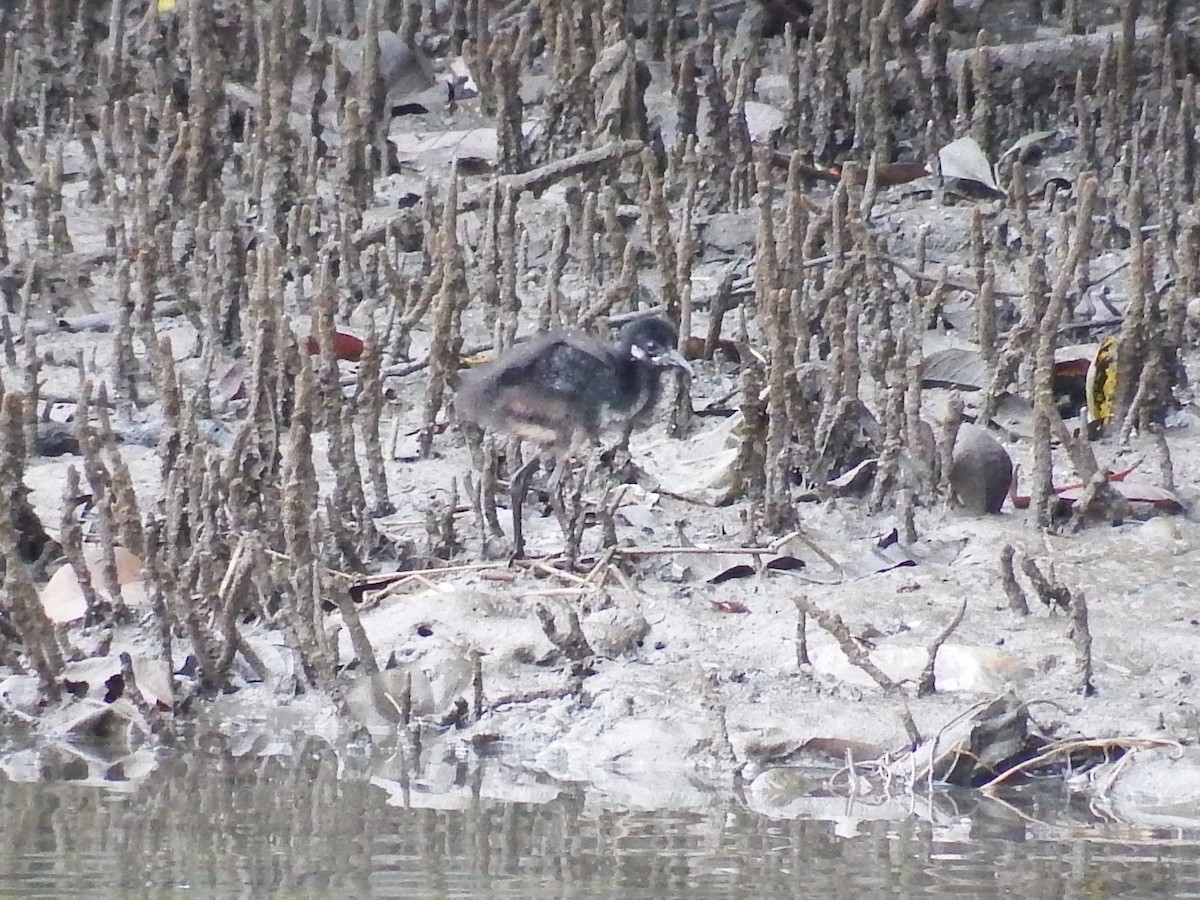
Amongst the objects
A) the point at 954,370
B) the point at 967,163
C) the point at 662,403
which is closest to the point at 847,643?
the point at 662,403

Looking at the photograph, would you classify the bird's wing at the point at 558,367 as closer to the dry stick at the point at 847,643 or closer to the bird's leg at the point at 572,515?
the bird's leg at the point at 572,515

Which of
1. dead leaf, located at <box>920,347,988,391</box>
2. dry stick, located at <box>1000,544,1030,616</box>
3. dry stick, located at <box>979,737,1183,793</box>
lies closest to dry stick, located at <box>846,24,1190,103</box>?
dead leaf, located at <box>920,347,988,391</box>

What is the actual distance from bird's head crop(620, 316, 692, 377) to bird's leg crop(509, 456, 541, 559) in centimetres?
36

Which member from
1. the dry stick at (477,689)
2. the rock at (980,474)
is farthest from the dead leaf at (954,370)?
the dry stick at (477,689)

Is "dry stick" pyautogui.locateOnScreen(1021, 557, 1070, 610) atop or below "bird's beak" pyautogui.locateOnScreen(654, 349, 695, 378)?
below

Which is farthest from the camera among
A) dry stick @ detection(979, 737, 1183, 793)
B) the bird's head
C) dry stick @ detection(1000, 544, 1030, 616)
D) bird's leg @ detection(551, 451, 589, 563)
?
the bird's head

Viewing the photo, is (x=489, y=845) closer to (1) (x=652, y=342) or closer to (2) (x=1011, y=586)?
(2) (x=1011, y=586)

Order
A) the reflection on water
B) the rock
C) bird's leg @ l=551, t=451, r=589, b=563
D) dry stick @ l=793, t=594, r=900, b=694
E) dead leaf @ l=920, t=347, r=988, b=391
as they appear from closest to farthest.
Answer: the reflection on water
dry stick @ l=793, t=594, r=900, b=694
bird's leg @ l=551, t=451, r=589, b=563
the rock
dead leaf @ l=920, t=347, r=988, b=391

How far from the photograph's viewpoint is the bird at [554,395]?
4.66 meters

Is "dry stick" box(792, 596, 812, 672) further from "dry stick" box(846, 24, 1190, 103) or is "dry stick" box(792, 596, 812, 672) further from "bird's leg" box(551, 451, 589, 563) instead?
"dry stick" box(846, 24, 1190, 103)

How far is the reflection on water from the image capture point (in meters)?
2.76

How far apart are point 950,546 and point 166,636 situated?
1.63 meters

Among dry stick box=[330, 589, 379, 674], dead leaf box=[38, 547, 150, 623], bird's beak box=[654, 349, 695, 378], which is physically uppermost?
bird's beak box=[654, 349, 695, 378]

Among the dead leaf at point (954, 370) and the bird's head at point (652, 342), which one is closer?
the bird's head at point (652, 342)
